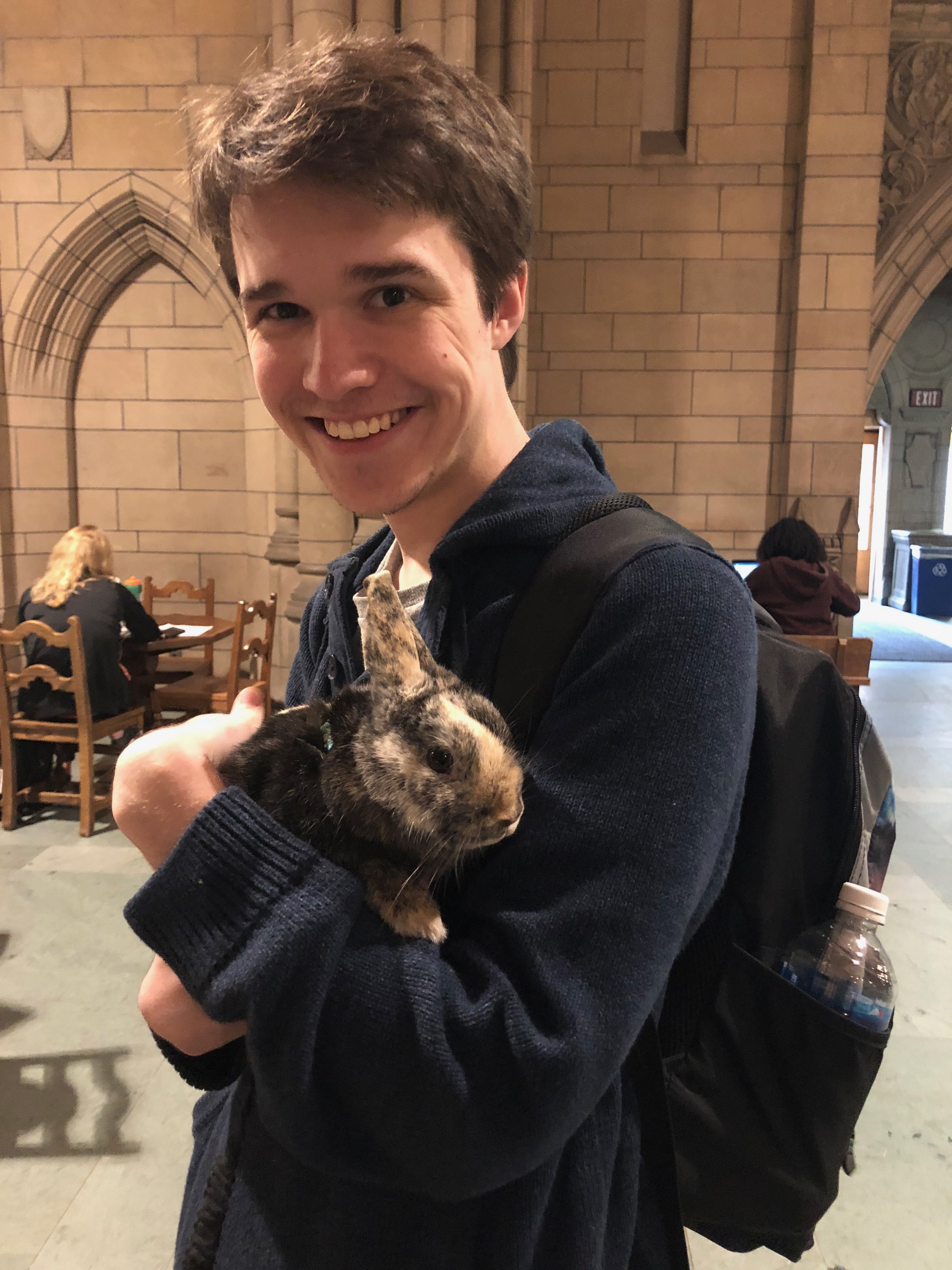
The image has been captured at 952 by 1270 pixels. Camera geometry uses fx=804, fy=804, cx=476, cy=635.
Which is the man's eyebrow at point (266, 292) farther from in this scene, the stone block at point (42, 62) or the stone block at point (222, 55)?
the stone block at point (42, 62)

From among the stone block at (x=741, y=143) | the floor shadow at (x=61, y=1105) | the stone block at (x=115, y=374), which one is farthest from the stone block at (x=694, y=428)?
the floor shadow at (x=61, y=1105)

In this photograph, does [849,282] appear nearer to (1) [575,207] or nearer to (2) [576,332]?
(2) [576,332]

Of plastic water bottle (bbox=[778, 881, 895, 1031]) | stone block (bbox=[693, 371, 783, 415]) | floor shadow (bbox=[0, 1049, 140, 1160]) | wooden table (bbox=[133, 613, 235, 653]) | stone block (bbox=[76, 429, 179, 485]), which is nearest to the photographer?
plastic water bottle (bbox=[778, 881, 895, 1031])

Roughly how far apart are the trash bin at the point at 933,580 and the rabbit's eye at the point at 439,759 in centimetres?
1182

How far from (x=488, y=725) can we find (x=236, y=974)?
0.28 metres

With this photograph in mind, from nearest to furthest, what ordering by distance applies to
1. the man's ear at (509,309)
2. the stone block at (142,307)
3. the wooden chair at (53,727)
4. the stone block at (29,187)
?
1. the man's ear at (509,309)
2. the wooden chair at (53,727)
3. the stone block at (29,187)
4. the stone block at (142,307)

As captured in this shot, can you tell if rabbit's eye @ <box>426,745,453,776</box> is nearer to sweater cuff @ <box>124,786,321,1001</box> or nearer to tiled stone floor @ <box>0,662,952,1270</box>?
sweater cuff @ <box>124,786,321,1001</box>

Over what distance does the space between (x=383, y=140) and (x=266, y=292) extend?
0.17 m

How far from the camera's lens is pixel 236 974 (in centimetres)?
58

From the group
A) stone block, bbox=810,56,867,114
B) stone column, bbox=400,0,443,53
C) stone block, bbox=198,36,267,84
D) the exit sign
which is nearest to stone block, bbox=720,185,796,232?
stone block, bbox=810,56,867,114

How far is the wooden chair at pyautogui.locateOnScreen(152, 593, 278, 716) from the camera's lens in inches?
174

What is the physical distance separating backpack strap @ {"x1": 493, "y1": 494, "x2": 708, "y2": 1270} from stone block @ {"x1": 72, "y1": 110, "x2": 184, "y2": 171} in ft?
21.2

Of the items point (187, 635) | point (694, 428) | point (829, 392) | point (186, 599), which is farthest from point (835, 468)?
point (186, 599)

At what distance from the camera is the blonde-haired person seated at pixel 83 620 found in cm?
420
